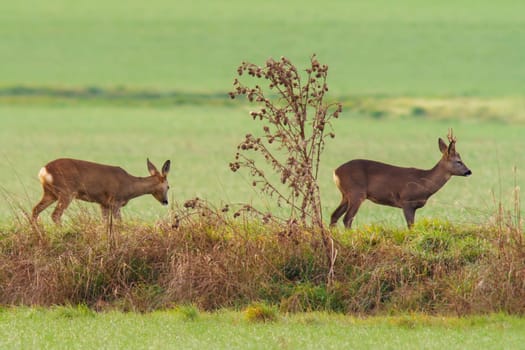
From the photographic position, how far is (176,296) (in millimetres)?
11906

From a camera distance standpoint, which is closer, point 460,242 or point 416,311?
point 416,311

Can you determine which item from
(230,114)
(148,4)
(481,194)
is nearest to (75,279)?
(481,194)

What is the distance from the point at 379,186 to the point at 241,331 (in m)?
5.35

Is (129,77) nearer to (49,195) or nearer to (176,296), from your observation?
(49,195)

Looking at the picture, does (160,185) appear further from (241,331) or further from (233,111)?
(233,111)

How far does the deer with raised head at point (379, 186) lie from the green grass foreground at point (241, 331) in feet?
14.1

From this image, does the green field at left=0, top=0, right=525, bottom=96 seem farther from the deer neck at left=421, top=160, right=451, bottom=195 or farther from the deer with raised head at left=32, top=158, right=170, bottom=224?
the deer neck at left=421, top=160, right=451, bottom=195

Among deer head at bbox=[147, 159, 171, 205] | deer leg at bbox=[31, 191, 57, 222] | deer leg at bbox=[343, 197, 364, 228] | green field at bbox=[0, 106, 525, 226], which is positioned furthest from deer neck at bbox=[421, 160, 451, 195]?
deer leg at bbox=[31, 191, 57, 222]

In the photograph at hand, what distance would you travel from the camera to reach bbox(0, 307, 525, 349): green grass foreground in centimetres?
1007

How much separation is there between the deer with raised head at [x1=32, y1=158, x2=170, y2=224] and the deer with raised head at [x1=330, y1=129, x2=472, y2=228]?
2766mm

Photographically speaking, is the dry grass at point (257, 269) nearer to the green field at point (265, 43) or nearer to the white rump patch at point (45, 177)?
the white rump patch at point (45, 177)

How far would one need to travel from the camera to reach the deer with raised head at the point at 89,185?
635 inches

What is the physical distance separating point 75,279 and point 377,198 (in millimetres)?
4836

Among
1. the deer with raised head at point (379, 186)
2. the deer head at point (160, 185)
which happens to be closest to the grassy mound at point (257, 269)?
the deer with raised head at point (379, 186)
